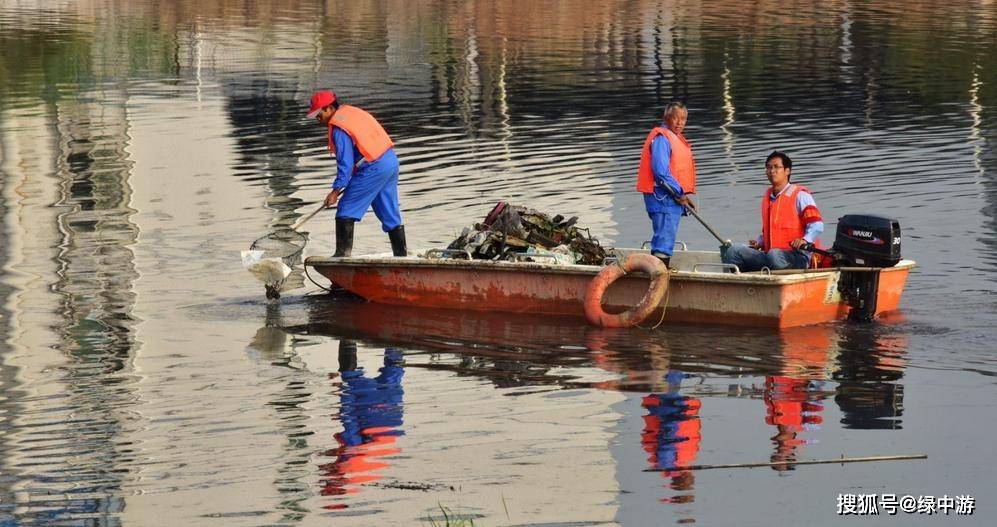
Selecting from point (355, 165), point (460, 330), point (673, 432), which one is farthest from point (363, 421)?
point (355, 165)

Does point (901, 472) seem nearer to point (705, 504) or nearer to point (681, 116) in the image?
point (705, 504)

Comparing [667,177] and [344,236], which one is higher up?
[667,177]

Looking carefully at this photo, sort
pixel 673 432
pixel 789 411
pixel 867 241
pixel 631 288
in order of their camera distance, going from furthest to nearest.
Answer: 1. pixel 631 288
2. pixel 867 241
3. pixel 789 411
4. pixel 673 432

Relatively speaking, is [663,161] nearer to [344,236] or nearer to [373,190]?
[373,190]

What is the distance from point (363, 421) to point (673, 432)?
2.07m

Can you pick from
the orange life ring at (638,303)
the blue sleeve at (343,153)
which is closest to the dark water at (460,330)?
the orange life ring at (638,303)

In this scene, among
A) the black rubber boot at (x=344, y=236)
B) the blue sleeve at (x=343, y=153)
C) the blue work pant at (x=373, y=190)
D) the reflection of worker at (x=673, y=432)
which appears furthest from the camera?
the black rubber boot at (x=344, y=236)

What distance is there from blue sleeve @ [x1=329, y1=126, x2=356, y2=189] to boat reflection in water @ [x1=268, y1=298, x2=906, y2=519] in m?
1.20

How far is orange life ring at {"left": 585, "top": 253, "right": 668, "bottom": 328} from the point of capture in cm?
1355

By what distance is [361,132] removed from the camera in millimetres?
15109

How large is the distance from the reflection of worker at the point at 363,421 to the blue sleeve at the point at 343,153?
70.9 inches

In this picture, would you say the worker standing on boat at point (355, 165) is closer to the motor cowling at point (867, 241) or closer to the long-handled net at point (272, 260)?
the long-handled net at point (272, 260)

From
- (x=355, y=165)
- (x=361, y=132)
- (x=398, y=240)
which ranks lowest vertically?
(x=398, y=240)

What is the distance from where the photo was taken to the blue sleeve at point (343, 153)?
15.0 meters
